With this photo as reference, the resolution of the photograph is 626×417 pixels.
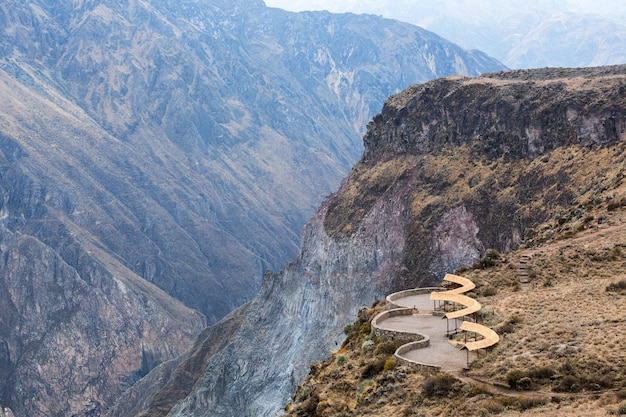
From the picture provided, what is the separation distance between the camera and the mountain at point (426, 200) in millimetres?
89312

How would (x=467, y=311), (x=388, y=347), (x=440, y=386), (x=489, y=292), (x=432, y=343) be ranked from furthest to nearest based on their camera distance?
(x=489, y=292)
(x=388, y=347)
(x=467, y=311)
(x=432, y=343)
(x=440, y=386)

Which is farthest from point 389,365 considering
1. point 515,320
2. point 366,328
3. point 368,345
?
point 366,328

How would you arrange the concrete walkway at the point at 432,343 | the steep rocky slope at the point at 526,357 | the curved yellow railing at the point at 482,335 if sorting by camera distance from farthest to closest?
the concrete walkway at the point at 432,343 < the curved yellow railing at the point at 482,335 < the steep rocky slope at the point at 526,357

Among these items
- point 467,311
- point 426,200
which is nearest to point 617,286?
point 467,311

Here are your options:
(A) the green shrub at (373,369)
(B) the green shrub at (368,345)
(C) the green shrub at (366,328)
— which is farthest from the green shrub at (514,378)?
(C) the green shrub at (366,328)

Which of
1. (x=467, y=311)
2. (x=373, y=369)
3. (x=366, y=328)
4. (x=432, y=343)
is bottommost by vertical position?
(x=366, y=328)

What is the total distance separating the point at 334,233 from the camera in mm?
113500

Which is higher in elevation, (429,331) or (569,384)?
(569,384)

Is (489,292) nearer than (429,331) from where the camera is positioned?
No

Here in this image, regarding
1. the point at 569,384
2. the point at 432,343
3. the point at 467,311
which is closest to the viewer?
the point at 569,384

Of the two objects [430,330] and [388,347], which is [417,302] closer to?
[430,330]

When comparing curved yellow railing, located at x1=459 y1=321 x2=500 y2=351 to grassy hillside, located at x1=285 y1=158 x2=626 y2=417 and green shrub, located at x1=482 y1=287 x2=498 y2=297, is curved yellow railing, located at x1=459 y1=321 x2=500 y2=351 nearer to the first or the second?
grassy hillside, located at x1=285 y1=158 x2=626 y2=417

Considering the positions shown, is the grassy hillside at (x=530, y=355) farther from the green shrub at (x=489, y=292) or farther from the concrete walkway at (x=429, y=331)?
the concrete walkway at (x=429, y=331)

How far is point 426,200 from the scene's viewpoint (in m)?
102
